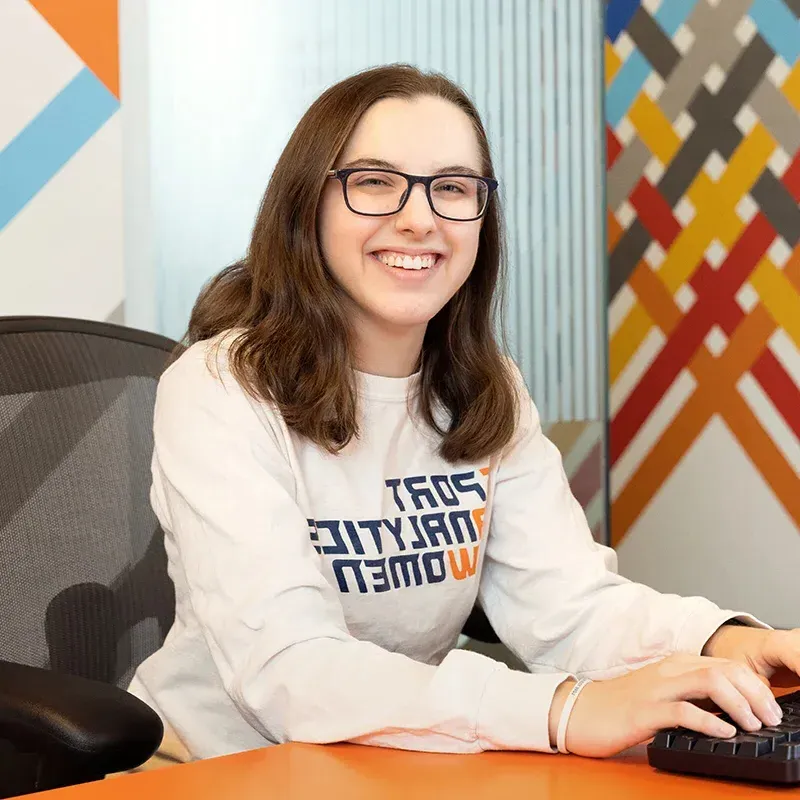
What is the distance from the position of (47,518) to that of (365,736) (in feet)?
1.75

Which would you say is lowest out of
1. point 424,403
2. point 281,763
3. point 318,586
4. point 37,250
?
point 281,763

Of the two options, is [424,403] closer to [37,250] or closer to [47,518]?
[47,518]

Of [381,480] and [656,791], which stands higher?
[381,480]

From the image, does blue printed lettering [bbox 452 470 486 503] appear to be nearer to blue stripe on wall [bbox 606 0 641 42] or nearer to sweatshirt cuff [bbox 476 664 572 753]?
sweatshirt cuff [bbox 476 664 572 753]

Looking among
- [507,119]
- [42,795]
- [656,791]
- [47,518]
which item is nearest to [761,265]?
→ [507,119]

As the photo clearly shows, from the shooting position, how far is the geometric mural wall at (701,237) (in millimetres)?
2496

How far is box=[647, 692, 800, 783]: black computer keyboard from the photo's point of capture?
0.73 meters

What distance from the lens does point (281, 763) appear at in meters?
0.81

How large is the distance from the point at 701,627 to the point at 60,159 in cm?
138

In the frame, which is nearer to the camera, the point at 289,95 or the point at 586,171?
the point at 289,95

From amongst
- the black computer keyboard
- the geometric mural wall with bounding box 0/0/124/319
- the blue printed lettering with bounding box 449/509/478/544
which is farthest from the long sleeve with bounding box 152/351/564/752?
the geometric mural wall with bounding box 0/0/124/319

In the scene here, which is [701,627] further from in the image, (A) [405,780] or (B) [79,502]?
(B) [79,502]

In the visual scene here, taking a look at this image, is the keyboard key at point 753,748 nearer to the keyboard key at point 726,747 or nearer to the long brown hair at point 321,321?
the keyboard key at point 726,747

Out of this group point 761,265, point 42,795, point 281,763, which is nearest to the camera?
point 42,795
